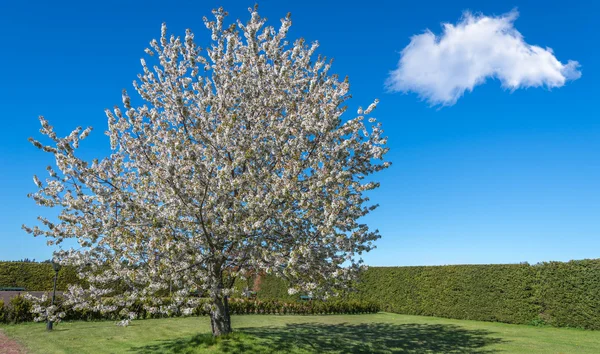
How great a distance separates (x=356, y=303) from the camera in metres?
31.8

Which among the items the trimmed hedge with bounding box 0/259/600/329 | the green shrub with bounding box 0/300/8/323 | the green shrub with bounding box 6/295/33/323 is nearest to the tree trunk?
the trimmed hedge with bounding box 0/259/600/329

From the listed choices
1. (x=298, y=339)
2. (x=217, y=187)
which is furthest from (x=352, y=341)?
(x=217, y=187)

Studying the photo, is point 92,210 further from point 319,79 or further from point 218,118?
point 319,79

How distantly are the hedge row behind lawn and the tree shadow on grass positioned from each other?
2640 millimetres

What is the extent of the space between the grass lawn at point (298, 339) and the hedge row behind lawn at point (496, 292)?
1.27 meters

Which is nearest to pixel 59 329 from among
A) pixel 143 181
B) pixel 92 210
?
pixel 92 210

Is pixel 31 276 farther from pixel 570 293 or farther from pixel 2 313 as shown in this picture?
pixel 570 293

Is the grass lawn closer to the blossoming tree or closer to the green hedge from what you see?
the blossoming tree

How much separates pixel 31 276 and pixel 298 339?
25.0 m

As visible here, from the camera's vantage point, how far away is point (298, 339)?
15.8 m

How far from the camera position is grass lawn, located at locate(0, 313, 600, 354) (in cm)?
1397

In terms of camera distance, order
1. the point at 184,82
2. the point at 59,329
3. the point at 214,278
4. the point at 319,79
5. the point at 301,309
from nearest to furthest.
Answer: the point at 214,278 → the point at 184,82 → the point at 319,79 → the point at 59,329 → the point at 301,309

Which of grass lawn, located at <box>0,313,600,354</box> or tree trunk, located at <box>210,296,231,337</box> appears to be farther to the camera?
grass lawn, located at <box>0,313,600,354</box>

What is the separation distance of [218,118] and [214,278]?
15.5 feet
